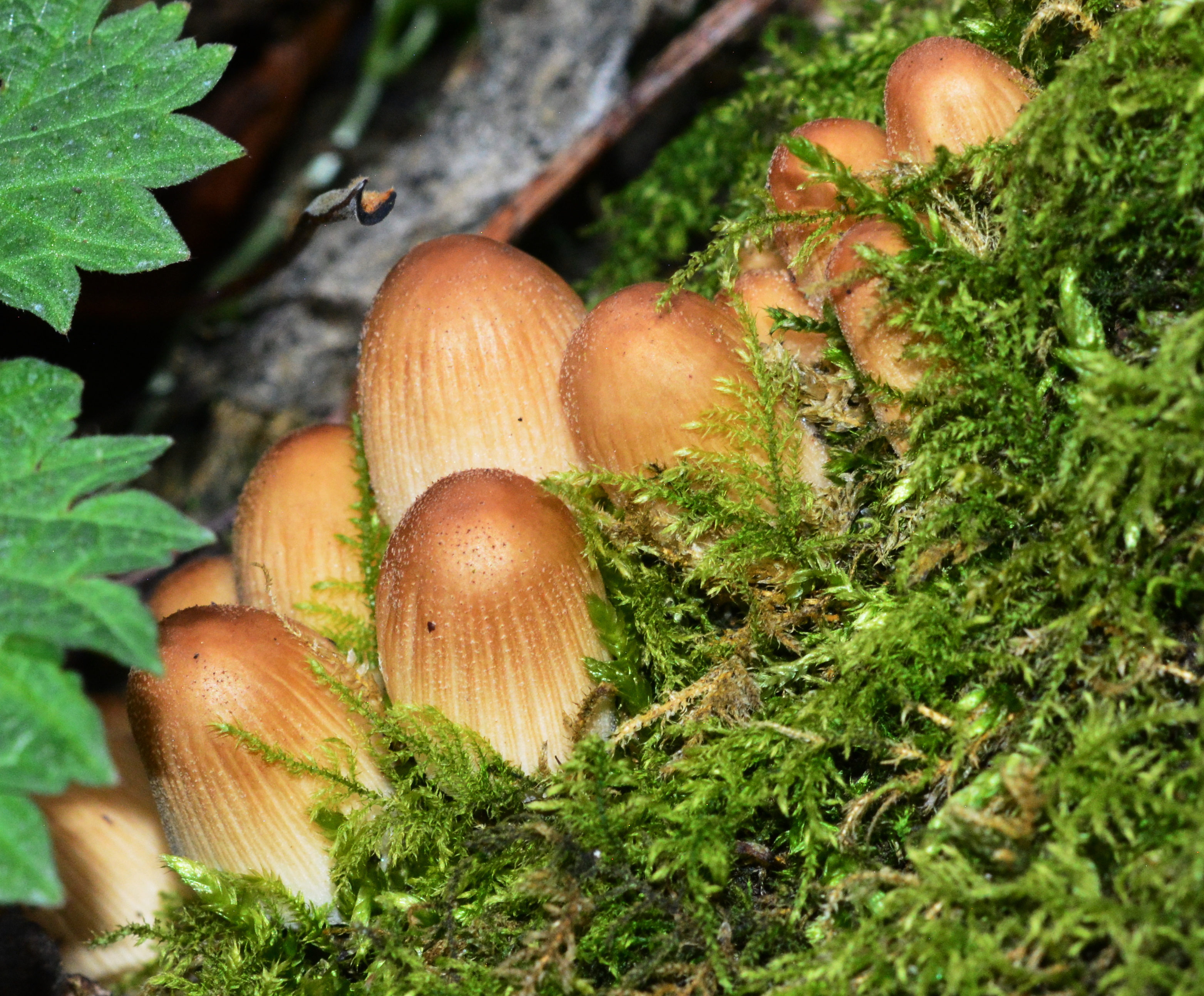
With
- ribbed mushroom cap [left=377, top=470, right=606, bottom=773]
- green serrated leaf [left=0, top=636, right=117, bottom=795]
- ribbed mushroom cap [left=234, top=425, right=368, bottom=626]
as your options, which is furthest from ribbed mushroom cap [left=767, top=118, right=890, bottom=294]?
green serrated leaf [left=0, top=636, right=117, bottom=795]

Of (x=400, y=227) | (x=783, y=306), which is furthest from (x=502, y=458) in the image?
(x=400, y=227)

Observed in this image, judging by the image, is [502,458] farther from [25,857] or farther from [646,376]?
[25,857]

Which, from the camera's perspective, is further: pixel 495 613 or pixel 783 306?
pixel 783 306

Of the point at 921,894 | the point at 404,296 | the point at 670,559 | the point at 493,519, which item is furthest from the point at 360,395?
the point at 921,894

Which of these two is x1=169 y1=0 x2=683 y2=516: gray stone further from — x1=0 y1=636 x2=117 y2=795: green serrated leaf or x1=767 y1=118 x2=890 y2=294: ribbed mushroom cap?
x1=0 y1=636 x2=117 y2=795: green serrated leaf

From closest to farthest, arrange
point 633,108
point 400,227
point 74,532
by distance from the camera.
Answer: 1. point 74,532
2. point 633,108
3. point 400,227

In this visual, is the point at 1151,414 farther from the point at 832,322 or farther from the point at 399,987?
the point at 399,987

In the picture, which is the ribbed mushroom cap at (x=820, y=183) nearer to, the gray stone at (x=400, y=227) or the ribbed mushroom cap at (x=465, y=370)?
the ribbed mushroom cap at (x=465, y=370)
